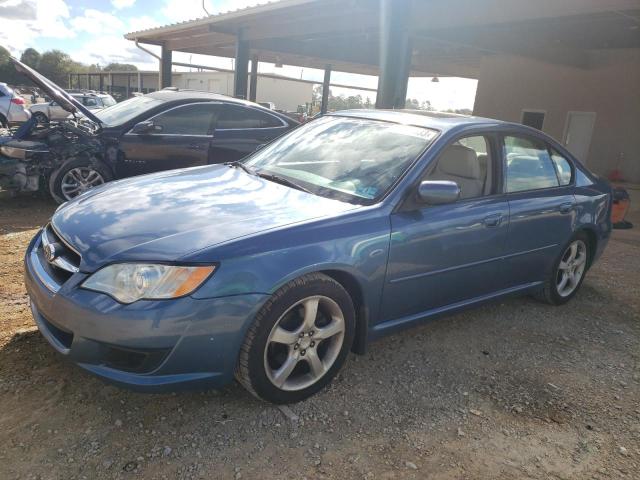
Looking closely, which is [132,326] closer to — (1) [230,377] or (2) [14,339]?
(1) [230,377]

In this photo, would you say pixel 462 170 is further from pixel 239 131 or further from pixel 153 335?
pixel 239 131

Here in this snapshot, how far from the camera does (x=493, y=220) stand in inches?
135

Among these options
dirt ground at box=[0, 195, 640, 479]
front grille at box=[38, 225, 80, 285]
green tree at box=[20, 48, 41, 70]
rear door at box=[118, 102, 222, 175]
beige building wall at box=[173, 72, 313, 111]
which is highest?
green tree at box=[20, 48, 41, 70]

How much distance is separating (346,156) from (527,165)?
4.84 ft

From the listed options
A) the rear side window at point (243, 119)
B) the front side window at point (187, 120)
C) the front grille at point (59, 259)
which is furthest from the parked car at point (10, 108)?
the front grille at point (59, 259)

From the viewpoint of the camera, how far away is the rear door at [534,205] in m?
3.66

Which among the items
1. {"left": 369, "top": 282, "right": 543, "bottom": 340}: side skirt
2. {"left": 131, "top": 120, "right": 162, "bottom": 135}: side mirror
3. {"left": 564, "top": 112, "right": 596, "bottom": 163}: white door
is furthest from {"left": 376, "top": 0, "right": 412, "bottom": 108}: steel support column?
{"left": 564, "top": 112, "right": 596, "bottom": 163}: white door

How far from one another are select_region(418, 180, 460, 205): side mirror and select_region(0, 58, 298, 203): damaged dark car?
4.39 meters

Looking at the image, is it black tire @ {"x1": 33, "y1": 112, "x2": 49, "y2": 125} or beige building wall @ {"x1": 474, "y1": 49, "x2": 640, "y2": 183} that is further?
beige building wall @ {"x1": 474, "y1": 49, "x2": 640, "y2": 183}

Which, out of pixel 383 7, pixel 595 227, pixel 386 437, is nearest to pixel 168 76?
pixel 383 7

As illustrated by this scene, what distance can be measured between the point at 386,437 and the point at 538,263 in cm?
209

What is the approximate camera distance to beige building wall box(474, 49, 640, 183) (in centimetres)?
1258

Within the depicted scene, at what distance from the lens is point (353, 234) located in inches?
107

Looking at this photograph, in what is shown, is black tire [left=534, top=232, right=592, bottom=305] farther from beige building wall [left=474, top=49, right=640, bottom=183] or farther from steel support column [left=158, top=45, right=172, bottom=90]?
steel support column [left=158, top=45, right=172, bottom=90]
